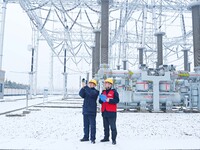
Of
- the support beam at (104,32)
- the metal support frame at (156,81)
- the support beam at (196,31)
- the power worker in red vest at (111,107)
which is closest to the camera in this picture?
the power worker in red vest at (111,107)

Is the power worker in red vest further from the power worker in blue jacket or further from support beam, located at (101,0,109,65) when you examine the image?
support beam, located at (101,0,109,65)

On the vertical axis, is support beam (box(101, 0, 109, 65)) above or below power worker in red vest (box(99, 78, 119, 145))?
above

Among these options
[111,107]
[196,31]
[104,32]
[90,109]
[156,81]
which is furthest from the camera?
A: [104,32]

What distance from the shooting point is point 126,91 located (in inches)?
459

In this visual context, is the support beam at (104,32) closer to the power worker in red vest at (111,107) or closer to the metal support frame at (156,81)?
the metal support frame at (156,81)

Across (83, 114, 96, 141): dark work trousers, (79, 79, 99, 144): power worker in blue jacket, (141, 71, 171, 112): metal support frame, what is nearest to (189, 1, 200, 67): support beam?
(141, 71, 171, 112): metal support frame

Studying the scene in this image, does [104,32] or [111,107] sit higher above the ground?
[104,32]

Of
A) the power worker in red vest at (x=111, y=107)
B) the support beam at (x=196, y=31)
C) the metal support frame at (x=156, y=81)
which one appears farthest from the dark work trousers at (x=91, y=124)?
the support beam at (x=196, y=31)

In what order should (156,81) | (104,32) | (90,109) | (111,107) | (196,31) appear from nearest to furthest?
(111,107) < (90,109) < (156,81) < (196,31) < (104,32)

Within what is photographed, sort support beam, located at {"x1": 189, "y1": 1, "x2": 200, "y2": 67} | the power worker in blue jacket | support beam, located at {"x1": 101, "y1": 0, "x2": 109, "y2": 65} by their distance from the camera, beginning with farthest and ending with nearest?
support beam, located at {"x1": 101, "y1": 0, "x2": 109, "y2": 65}
support beam, located at {"x1": 189, "y1": 1, "x2": 200, "y2": 67}
the power worker in blue jacket

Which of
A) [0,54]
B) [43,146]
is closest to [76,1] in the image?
[0,54]

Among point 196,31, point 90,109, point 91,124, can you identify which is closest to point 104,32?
point 196,31

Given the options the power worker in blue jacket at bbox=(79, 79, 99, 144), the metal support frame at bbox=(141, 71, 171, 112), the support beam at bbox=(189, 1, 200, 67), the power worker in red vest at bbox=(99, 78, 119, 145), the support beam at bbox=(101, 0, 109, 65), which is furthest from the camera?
the support beam at bbox=(101, 0, 109, 65)

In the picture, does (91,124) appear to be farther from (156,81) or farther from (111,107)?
(156,81)
